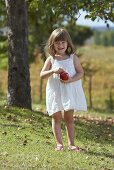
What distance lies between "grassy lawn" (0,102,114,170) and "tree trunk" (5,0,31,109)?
20.0 inches

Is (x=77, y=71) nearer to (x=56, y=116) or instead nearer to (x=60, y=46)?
(x=60, y=46)

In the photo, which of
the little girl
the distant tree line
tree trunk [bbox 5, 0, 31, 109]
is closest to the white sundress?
the little girl

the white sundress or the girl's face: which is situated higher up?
the girl's face

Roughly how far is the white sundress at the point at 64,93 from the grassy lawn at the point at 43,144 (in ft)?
2.36

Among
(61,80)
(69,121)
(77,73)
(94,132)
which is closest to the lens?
(61,80)

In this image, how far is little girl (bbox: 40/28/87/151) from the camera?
895cm

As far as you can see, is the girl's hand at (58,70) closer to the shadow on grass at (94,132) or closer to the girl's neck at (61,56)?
the girl's neck at (61,56)

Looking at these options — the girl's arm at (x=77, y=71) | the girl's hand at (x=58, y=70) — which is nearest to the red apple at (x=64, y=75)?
the girl's hand at (x=58, y=70)

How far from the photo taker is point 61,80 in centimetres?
890

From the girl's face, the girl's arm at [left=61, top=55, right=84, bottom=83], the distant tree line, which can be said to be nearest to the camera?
the girl's arm at [left=61, top=55, right=84, bottom=83]

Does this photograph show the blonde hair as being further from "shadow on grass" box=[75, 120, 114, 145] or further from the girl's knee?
"shadow on grass" box=[75, 120, 114, 145]

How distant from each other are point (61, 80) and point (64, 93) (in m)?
0.22

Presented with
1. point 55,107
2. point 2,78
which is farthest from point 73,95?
point 2,78

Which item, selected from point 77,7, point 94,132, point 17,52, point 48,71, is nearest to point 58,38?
point 48,71
